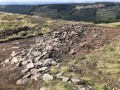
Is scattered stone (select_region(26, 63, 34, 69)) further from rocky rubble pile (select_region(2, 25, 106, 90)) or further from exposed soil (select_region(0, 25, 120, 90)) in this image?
exposed soil (select_region(0, 25, 120, 90))

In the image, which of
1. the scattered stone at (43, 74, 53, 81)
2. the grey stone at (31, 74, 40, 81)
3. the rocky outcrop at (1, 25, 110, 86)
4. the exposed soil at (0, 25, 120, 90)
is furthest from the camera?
the exposed soil at (0, 25, 120, 90)

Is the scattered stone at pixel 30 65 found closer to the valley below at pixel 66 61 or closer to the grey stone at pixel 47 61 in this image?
the valley below at pixel 66 61

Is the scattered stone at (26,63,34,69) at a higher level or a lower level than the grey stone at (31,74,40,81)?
higher

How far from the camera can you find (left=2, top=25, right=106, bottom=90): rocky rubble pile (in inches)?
1184

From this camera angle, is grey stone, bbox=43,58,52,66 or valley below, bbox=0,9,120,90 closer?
valley below, bbox=0,9,120,90

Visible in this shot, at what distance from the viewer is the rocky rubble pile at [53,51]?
3008 centimetres

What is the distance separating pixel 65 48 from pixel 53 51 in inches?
82.8

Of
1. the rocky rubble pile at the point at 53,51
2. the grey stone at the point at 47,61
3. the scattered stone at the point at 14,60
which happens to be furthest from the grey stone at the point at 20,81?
the scattered stone at the point at 14,60

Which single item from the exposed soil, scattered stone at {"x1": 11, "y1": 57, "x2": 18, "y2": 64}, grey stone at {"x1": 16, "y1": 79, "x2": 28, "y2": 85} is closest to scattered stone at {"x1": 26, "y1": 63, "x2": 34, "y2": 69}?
the exposed soil

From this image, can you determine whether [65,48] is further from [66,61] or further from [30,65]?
[30,65]

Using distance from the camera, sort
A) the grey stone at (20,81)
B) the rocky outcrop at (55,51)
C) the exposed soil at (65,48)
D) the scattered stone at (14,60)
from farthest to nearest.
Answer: the scattered stone at (14,60)
the exposed soil at (65,48)
the rocky outcrop at (55,51)
the grey stone at (20,81)

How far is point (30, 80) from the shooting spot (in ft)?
94.2

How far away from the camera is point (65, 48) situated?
36875mm

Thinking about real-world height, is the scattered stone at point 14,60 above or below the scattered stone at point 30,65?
below
